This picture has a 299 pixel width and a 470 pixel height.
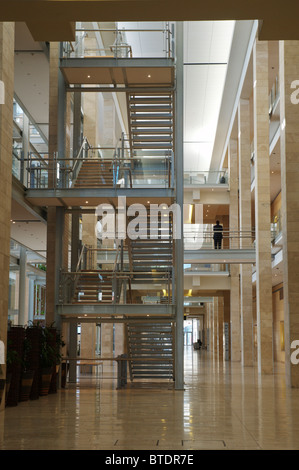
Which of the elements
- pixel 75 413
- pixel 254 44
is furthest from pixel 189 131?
pixel 75 413

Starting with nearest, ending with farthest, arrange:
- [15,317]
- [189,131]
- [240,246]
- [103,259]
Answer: [103,259], [240,246], [15,317], [189,131]

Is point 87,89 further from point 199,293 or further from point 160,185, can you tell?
point 199,293

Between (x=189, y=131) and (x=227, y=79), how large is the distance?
423 inches

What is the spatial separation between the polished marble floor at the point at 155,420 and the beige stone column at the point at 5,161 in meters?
2.31

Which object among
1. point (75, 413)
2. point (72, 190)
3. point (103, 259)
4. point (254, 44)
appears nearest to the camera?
point (75, 413)

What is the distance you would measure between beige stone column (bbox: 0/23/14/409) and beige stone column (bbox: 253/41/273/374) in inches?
555

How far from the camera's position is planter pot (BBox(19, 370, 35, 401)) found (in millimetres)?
14891

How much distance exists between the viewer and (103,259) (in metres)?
22.2

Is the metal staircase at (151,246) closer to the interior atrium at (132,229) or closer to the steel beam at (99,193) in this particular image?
the interior atrium at (132,229)

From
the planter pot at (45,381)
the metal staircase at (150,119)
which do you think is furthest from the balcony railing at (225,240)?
the planter pot at (45,381)

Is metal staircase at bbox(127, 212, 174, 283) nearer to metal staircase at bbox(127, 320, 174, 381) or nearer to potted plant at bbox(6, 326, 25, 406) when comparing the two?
metal staircase at bbox(127, 320, 174, 381)

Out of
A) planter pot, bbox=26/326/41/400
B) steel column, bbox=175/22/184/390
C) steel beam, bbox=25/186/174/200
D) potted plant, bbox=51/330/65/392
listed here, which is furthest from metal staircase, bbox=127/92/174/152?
planter pot, bbox=26/326/41/400

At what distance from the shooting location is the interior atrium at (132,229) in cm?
946

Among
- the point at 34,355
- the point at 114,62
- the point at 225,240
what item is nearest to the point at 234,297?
the point at 225,240
